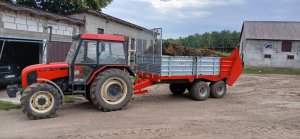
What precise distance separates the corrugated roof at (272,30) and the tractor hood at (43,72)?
98.0 feet

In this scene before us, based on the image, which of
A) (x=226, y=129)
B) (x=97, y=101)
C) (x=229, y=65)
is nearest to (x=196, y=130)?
(x=226, y=129)

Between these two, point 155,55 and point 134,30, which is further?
point 134,30

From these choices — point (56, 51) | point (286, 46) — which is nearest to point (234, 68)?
point (56, 51)

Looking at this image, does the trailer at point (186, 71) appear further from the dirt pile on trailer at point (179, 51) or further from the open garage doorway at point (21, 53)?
the open garage doorway at point (21, 53)

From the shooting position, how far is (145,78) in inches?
434

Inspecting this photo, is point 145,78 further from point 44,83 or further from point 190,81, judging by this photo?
point 44,83

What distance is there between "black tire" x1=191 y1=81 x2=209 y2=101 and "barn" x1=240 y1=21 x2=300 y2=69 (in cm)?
2585

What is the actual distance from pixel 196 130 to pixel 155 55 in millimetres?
4252

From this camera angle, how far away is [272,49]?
35281 millimetres

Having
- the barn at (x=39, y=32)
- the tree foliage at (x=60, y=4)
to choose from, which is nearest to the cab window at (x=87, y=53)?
the barn at (x=39, y=32)

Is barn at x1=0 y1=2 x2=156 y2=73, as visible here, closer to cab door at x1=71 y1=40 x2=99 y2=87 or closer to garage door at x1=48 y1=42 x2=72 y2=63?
garage door at x1=48 y1=42 x2=72 y2=63

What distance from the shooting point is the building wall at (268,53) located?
34906 mm

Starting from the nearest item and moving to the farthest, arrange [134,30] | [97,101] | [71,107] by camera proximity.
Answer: [97,101]
[71,107]
[134,30]

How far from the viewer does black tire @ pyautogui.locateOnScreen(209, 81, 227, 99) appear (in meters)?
11.8
